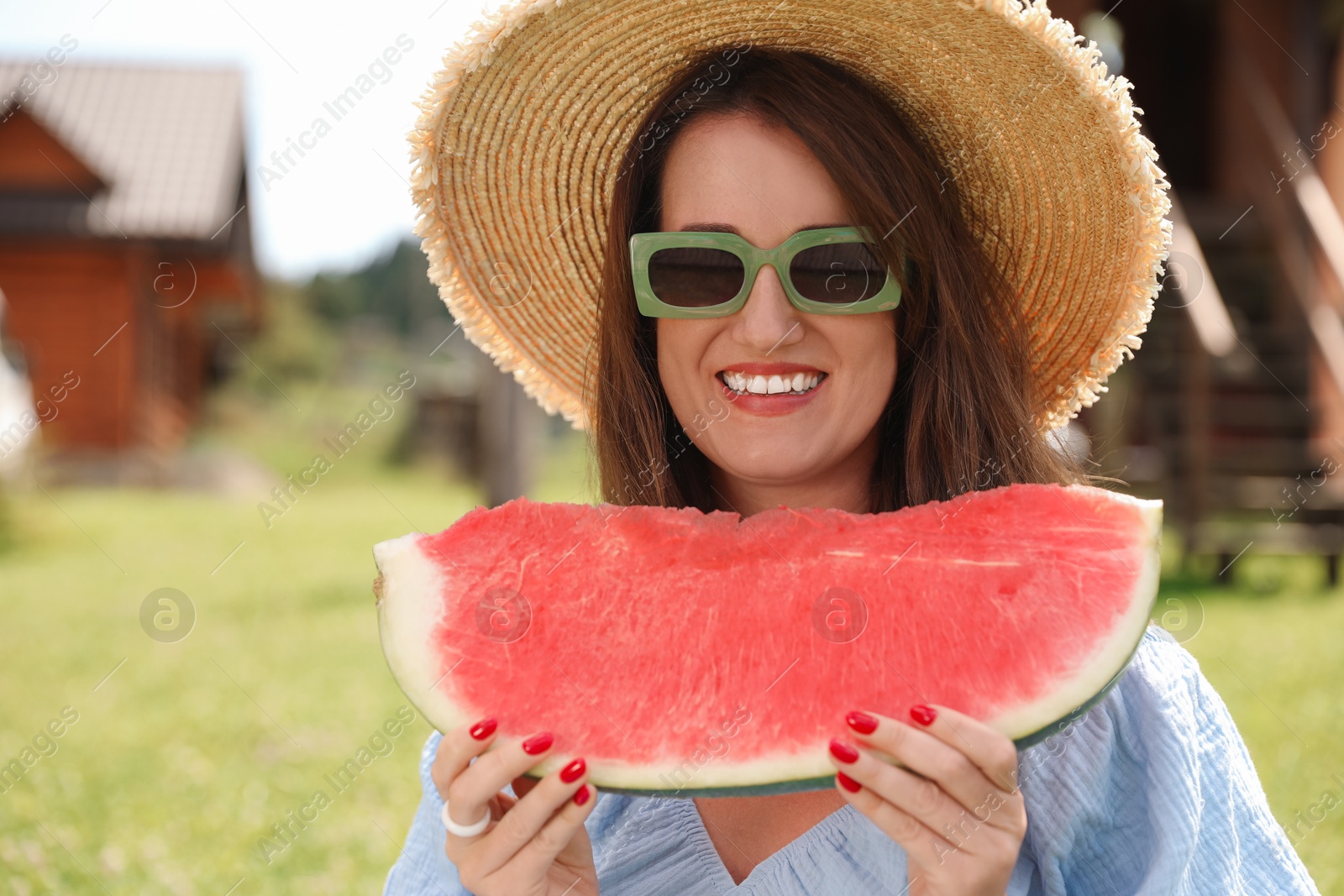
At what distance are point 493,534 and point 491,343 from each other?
69 centimetres

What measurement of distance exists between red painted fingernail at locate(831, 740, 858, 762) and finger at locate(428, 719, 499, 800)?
39cm

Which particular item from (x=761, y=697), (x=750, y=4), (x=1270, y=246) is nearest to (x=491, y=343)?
(x=750, y=4)

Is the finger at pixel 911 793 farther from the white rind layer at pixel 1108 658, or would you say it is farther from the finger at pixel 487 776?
the finger at pixel 487 776

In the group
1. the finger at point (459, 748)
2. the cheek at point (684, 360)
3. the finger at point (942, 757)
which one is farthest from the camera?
the cheek at point (684, 360)

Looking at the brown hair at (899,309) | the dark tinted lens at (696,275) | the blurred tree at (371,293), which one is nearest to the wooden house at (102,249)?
the brown hair at (899,309)

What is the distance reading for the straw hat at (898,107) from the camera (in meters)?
1.62

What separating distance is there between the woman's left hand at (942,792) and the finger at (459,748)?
400mm


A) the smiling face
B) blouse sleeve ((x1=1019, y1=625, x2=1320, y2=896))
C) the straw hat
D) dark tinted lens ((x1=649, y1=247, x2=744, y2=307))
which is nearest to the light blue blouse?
blouse sleeve ((x1=1019, y1=625, x2=1320, y2=896))

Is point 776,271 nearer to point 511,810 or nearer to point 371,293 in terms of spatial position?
point 511,810

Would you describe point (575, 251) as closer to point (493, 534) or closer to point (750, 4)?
point (750, 4)

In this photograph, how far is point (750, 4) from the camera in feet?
5.52

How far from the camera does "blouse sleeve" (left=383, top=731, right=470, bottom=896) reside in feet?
5.11

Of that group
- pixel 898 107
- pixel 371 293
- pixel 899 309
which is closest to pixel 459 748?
pixel 899 309

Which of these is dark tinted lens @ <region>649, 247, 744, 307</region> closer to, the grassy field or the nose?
the nose
